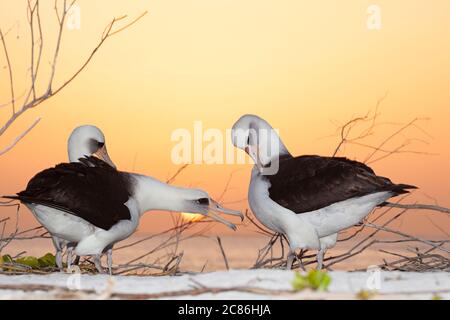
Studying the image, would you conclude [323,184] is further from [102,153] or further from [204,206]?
[102,153]

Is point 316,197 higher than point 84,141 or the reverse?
the reverse

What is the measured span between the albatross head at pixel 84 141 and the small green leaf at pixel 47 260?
1.40 meters

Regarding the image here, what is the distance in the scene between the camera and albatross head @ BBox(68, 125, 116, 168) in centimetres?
1004

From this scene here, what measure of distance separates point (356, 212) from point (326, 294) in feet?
10.1

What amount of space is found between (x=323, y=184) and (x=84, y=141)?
11.6ft

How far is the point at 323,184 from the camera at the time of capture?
7820mm

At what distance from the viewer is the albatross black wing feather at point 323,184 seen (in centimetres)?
766

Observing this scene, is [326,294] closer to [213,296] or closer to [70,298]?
[213,296]

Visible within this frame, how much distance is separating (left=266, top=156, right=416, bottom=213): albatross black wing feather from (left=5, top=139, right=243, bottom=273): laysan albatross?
144cm

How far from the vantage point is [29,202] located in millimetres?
7676

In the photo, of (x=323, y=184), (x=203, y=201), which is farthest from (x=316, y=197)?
(x=203, y=201)

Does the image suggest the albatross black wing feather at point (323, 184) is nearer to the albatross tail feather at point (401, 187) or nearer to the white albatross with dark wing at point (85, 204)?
the albatross tail feather at point (401, 187)

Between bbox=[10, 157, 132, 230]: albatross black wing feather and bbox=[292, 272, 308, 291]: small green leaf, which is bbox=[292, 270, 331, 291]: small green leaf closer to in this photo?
bbox=[292, 272, 308, 291]: small green leaf
